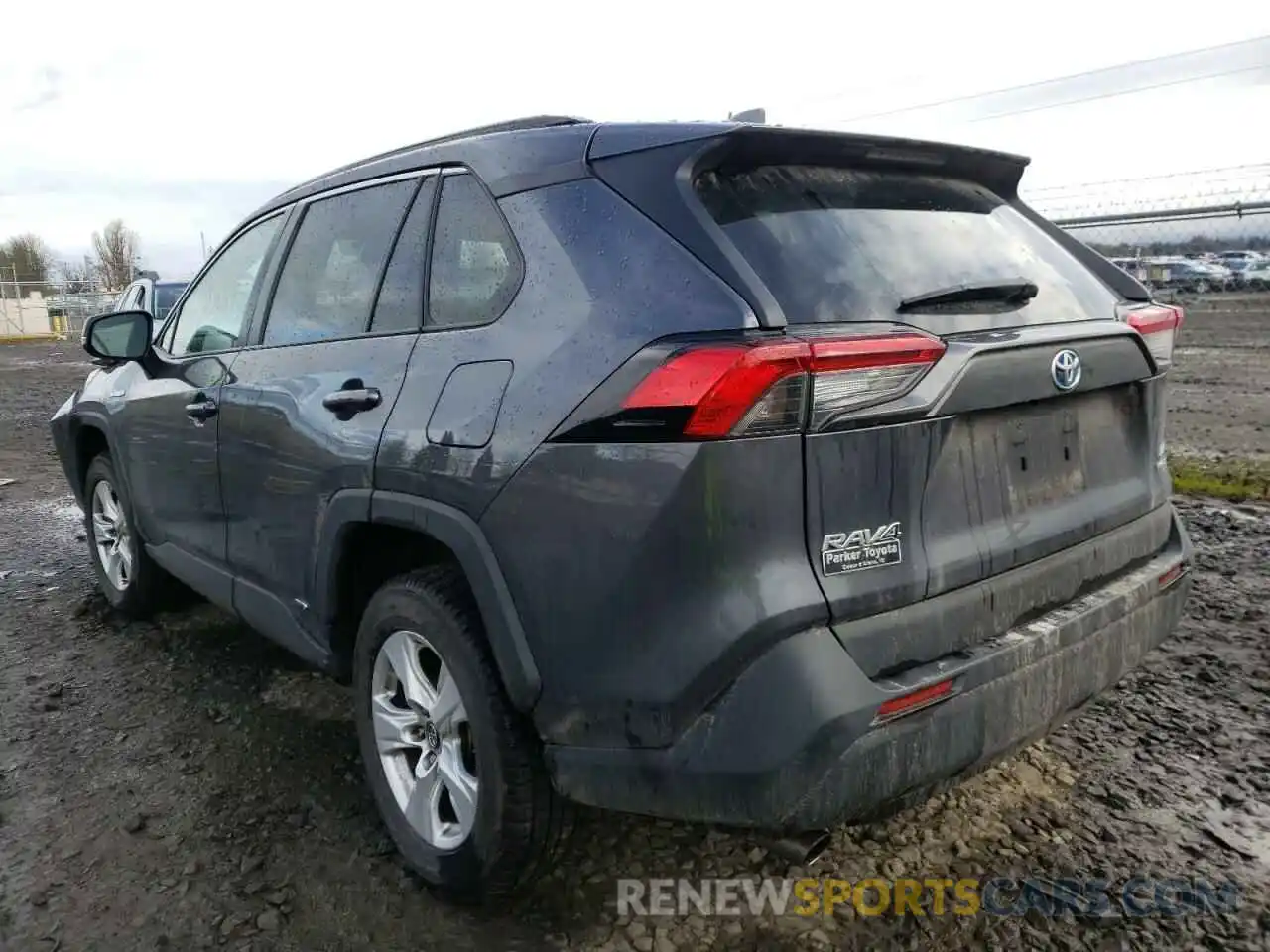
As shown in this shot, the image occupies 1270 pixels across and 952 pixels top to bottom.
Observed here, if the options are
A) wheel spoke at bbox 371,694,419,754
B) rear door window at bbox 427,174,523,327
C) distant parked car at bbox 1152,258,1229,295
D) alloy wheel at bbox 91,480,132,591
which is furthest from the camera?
distant parked car at bbox 1152,258,1229,295

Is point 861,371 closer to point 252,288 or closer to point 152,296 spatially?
point 252,288

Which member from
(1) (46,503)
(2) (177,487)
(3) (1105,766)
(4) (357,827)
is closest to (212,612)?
(2) (177,487)

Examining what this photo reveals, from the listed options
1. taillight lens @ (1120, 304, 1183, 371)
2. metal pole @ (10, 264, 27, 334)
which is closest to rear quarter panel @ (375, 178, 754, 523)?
taillight lens @ (1120, 304, 1183, 371)

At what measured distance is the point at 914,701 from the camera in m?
1.87

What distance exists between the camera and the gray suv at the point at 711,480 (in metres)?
1.82

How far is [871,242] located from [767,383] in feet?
1.85

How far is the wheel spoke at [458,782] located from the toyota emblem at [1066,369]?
65.4 inches

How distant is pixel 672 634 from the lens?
185 cm

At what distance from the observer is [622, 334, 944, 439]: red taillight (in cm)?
180

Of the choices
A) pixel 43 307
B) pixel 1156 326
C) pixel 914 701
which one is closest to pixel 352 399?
pixel 914 701

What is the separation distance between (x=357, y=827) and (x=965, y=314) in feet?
7.10

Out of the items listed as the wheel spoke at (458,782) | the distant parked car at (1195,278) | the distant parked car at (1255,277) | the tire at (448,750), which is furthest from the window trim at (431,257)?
the distant parked car at (1255,277)

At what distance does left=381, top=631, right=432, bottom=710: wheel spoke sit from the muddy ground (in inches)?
19.6

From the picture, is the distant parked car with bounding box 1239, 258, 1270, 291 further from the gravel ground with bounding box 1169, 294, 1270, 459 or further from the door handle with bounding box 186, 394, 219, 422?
the door handle with bounding box 186, 394, 219, 422
